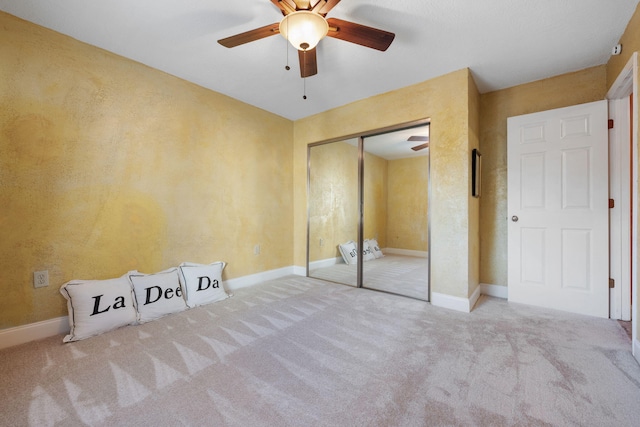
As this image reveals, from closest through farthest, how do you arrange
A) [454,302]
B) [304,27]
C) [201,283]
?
[304,27], [454,302], [201,283]

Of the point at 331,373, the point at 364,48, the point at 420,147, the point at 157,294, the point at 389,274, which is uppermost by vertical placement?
the point at 364,48

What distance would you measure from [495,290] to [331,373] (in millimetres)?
2565

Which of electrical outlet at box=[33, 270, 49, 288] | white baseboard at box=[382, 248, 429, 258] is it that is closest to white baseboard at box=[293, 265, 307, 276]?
white baseboard at box=[382, 248, 429, 258]

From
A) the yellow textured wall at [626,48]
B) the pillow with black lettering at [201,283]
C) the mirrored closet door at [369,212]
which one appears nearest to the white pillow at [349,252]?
the mirrored closet door at [369,212]

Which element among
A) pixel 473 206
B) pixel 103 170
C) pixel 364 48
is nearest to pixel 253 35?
pixel 364 48

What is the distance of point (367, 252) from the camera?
3754 millimetres

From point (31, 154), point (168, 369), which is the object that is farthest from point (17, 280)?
point (168, 369)

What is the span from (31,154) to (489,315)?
13.9 ft

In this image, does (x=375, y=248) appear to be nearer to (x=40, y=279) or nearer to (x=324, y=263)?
(x=324, y=263)

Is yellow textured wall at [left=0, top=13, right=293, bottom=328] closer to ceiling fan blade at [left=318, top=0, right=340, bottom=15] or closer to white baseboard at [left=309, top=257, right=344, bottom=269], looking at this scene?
white baseboard at [left=309, top=257, right=344, bottom=269]

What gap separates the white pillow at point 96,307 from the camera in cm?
206

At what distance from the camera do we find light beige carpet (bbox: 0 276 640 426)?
1.30 meters

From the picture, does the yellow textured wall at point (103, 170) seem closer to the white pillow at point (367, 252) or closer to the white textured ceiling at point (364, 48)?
the white textured ceiling at point (364, 48)

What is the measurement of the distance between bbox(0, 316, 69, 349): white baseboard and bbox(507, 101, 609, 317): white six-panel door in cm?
439
